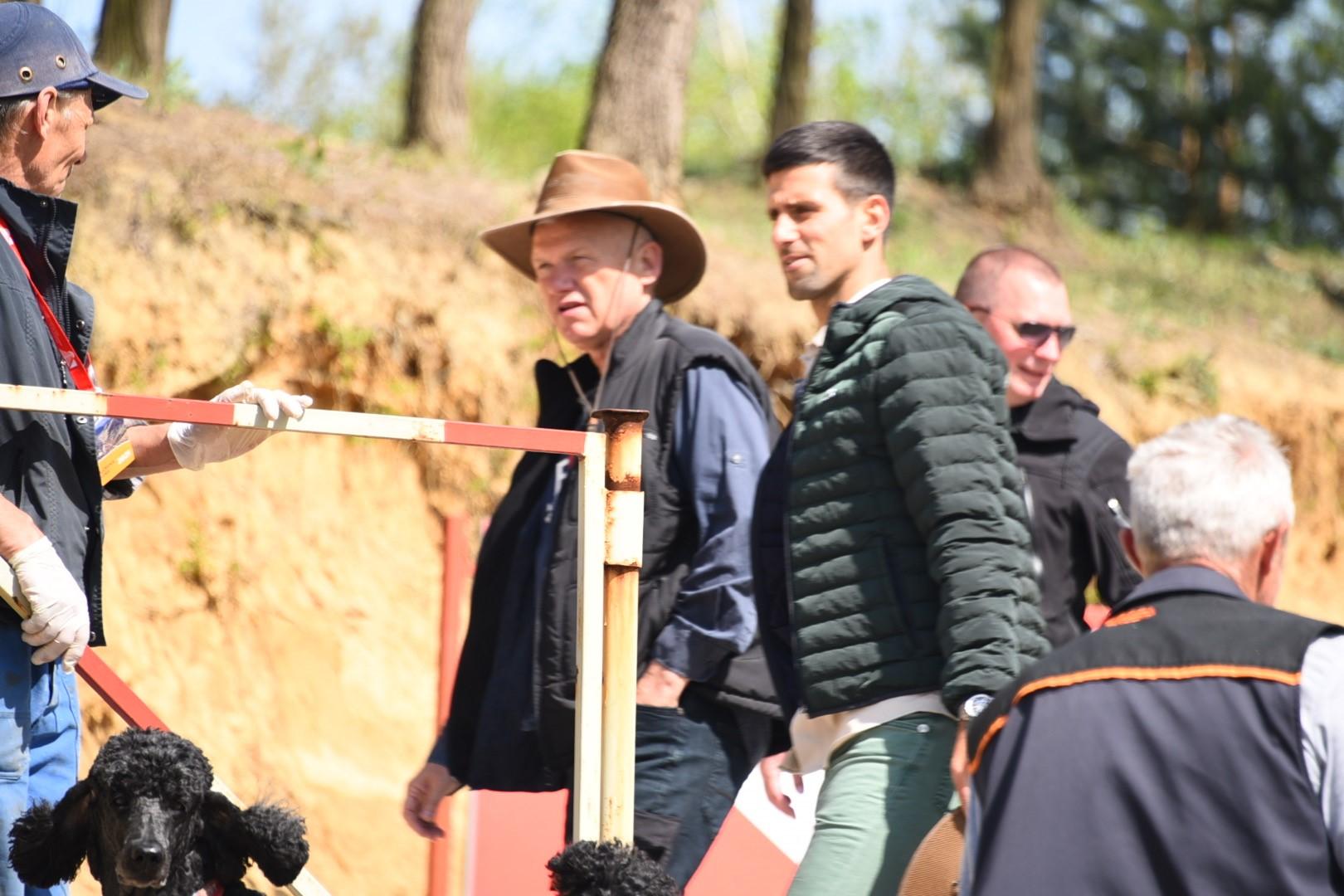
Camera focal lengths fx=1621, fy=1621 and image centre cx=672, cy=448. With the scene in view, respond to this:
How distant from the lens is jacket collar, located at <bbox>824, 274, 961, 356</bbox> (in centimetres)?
321

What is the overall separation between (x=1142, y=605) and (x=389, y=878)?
521 cm

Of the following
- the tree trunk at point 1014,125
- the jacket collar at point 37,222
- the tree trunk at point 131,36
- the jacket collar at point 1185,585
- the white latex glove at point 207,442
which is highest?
the tree trunk at point 1014,125

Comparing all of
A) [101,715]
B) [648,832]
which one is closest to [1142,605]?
[648,832]

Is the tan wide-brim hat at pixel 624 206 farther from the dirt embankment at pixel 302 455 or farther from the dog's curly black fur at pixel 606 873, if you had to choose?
the dirt embankment at pixel 302 455

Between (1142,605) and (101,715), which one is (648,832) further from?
(101,715)

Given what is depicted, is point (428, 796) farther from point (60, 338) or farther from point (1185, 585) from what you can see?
point (1185, 585)

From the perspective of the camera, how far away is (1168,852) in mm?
2176

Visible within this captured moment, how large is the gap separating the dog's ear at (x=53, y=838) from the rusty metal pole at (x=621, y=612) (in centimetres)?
92

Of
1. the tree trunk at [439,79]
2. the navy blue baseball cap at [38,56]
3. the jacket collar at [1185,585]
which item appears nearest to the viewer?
the jacket collar at [1185,585]

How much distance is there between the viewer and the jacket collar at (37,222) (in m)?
3.10

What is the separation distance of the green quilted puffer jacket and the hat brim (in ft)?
3.27

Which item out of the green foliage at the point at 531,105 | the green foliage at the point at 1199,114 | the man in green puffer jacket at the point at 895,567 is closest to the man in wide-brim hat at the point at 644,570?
the man in green puffer jacket at the point at 895,567

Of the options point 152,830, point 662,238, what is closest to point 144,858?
point 152,830

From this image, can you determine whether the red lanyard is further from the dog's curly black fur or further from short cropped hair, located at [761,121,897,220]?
short cropped hair, located at [761,121,897,220]
